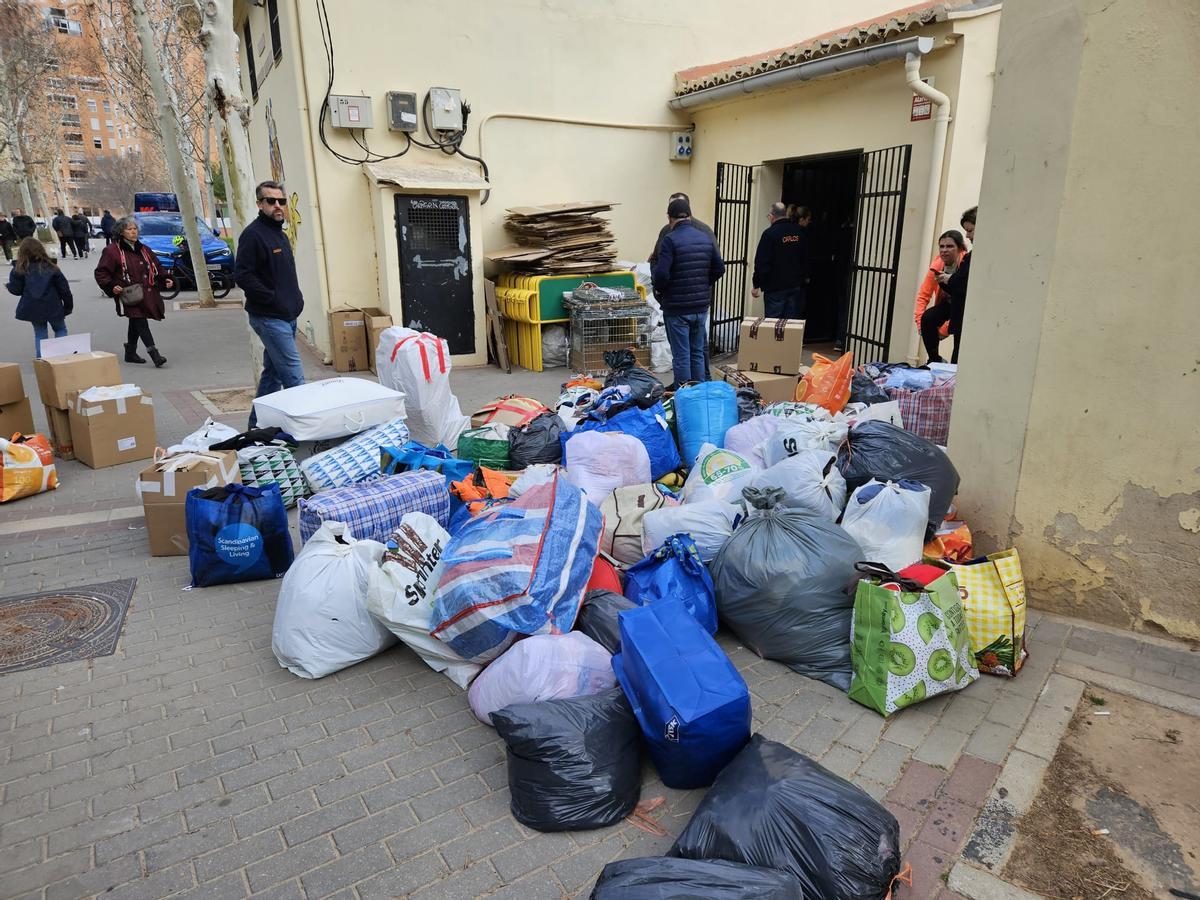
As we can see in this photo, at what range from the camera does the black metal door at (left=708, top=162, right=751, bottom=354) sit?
9898 mm

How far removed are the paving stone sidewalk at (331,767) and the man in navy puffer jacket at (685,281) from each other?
4.10 m

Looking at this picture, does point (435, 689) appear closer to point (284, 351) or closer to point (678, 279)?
point (284, 351)

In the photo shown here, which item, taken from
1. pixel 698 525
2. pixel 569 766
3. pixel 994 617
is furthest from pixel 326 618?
pixel 994 617

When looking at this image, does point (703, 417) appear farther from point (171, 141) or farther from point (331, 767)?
point (171, 141)

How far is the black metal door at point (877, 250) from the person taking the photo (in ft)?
25.7

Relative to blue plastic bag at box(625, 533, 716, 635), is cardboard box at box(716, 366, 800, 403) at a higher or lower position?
higher

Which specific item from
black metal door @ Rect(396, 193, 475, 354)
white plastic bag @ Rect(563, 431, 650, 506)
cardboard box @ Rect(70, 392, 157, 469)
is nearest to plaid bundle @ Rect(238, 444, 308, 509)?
cardboard box @ Rect(70, 392, 157, 469)

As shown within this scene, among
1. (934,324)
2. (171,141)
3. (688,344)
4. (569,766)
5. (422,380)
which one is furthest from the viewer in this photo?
(171,141)

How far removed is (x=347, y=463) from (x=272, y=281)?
7.00 feet

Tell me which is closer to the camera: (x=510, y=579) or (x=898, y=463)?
(x=510, y=579)

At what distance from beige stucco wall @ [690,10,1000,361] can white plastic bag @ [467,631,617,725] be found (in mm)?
6182

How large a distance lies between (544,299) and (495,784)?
7.18m

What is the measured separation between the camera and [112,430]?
238 inches

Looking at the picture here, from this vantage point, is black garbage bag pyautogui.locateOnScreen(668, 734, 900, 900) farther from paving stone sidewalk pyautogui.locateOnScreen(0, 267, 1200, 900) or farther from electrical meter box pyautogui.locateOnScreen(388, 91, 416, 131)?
electrical meter box pyautogui.locateOnScreen(388, 91, 416, 131)
